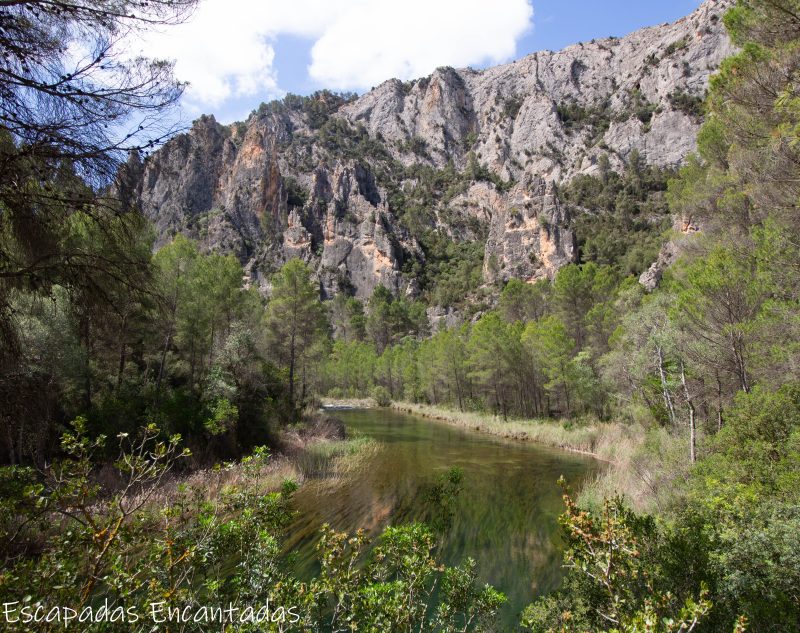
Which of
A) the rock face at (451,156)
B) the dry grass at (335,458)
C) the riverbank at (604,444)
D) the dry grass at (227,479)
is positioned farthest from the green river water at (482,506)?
the rock face at (451,156)

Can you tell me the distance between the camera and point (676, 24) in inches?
4336

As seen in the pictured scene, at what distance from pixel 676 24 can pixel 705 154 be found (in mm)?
132588

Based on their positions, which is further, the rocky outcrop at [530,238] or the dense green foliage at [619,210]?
the rocky outcrop at [530,238]

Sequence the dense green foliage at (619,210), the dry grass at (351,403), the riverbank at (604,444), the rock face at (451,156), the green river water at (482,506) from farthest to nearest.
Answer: the rock face at (451,156) < the dense green foliage at (619,210) < the dry grass at (351,403) < the riverbank at (604,444) < the green river water at (482,506)

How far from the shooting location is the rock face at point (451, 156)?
9000 cm

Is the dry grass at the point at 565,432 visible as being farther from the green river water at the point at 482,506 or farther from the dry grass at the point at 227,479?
the dry grass at the point at 227,479

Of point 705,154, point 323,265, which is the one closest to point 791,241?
point 705,154

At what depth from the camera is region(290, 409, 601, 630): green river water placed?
31.0ft

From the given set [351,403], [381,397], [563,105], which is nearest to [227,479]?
[381,397]

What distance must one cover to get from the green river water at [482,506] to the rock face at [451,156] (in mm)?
62567

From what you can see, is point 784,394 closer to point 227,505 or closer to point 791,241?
point 791,241

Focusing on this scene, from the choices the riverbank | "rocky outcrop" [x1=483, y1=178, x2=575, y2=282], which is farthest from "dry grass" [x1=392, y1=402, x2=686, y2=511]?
"rocky outcrop" [x1=483, y1=178, x2=575, y2=282]

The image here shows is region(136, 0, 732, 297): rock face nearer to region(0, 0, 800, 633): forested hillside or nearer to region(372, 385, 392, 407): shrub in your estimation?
region(372, 385, 392, 407): shrub

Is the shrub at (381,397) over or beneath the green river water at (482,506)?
beneath
